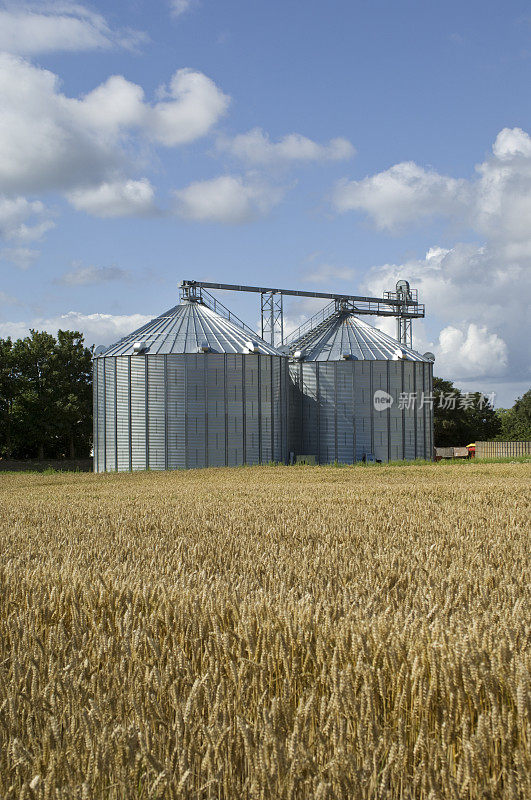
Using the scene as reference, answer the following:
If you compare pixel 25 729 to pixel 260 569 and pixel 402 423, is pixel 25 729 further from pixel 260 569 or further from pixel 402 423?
pixel 402 423

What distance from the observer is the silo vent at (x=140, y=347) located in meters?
45.3

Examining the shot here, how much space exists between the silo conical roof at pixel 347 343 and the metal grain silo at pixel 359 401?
0.07m

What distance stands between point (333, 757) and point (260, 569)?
454 centimetres

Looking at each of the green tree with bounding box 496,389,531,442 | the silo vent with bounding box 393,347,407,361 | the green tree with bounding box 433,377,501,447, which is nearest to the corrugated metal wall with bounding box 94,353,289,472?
the silo vent with bounding box 393,347,407,361

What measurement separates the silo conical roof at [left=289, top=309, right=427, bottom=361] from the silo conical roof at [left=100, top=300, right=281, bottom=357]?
203 inches

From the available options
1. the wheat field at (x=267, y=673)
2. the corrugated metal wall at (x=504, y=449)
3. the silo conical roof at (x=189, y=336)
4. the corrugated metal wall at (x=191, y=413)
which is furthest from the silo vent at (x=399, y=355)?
the wheat field at (x=267, y=673)

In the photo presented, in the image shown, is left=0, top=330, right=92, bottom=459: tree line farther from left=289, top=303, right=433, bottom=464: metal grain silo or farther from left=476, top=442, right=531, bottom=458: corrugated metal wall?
left=476, top=442, right=531, bottom=458: corrugated metal wall

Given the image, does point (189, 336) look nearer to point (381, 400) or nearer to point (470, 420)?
point (381, 400)

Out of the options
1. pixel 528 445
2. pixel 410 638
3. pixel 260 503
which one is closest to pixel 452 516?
pixel 260 503

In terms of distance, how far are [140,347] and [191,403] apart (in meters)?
4.88

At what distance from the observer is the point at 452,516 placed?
13148 millimetres

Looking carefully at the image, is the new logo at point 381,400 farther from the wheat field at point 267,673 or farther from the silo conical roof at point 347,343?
the wheat field at point 267,673

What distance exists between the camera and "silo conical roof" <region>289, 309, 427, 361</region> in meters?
50.7

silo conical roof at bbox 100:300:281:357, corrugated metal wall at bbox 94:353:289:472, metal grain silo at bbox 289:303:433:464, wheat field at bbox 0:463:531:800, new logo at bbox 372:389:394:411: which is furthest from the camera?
new logo at bbox 372:389:394:411
